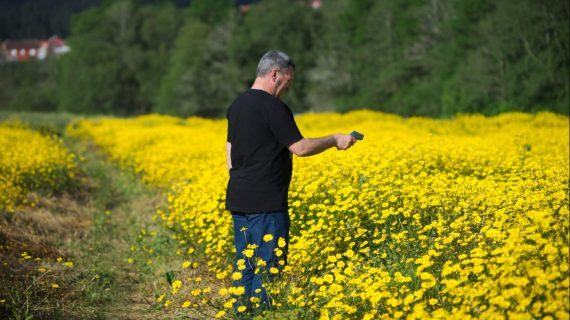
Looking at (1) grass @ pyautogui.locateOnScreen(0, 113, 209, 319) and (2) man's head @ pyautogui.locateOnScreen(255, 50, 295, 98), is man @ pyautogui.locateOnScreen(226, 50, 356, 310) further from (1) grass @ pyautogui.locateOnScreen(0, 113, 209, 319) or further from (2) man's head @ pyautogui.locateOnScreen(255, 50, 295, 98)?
(1) grass @ pyautogui.locateOnScreen(0, 113, 209, 319)

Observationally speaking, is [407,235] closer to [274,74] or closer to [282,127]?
[282,127]

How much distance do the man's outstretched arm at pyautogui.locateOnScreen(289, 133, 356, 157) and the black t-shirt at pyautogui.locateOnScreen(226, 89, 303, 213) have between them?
62 millimetres

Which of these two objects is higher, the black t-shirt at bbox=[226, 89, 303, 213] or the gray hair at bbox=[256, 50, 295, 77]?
the gray hair at bbox=[256, 50, 295, 77]

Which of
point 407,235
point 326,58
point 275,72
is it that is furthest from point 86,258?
point 326,58

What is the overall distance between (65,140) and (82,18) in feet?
156

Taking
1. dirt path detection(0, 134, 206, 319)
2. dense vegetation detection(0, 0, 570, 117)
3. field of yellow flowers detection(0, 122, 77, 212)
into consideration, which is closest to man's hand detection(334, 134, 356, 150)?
dirt path detection(0, 134, 206, 319)

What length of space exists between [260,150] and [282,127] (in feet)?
0.94

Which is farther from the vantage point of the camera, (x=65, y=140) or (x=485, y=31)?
(x=485, y=31)

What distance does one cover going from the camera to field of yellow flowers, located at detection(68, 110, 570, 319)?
11.7ft

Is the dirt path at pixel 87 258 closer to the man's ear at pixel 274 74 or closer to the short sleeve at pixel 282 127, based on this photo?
the short sleeve at pixel 282 127

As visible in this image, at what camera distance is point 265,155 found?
432cm

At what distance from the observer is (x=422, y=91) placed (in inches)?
1510

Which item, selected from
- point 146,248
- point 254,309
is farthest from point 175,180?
point 254,309

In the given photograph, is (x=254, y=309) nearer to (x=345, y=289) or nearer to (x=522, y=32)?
(x=345, y=289)
